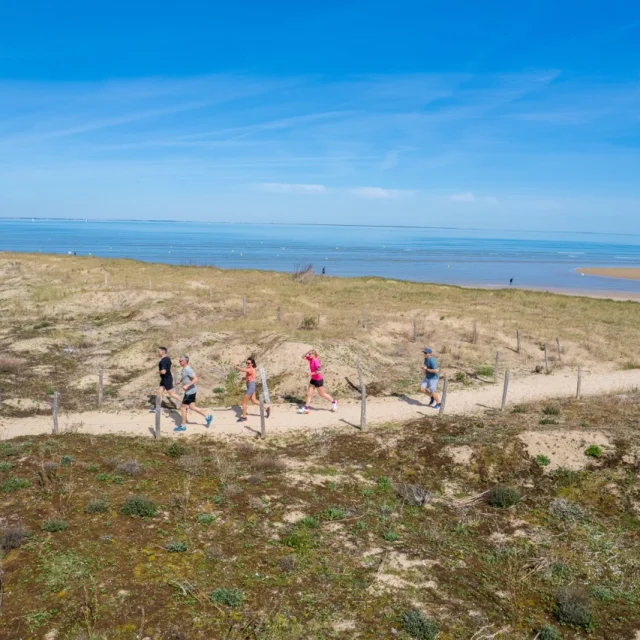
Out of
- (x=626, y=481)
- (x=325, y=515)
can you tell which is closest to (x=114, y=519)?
(x=325, y=515)

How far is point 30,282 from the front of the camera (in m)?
49.5

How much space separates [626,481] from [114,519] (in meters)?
12.9

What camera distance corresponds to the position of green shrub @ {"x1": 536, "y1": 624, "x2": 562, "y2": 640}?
8.09m

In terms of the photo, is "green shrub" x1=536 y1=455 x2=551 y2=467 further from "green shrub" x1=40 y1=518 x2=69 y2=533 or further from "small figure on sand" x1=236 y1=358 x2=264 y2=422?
"green shrub" x1=40 y1=518 x2=69 y2=533

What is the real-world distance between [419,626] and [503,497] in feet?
17.6

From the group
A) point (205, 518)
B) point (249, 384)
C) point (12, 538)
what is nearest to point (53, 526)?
point (12, 538)

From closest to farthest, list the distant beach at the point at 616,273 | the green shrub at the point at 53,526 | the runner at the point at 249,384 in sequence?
the green shrub at the point at 53,526
the runner at the point at 249,384
the distant beach at the point at 616,273

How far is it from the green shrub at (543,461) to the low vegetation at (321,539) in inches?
6.6

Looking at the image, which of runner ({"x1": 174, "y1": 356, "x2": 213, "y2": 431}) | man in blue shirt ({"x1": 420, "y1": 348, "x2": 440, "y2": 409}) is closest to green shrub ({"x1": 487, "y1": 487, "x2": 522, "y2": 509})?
man in blue shirt ({"x1": 420, "y1": 348, "x2": 440, "y2": 409})

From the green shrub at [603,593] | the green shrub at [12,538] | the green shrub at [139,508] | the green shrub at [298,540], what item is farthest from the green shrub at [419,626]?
the green shrub at [12,538]

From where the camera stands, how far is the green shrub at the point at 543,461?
14141 millimetres

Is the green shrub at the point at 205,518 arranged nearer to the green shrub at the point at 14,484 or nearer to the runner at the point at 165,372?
the green shrub at the point at 14,484

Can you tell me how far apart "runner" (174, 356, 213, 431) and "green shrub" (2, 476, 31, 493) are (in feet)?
17.3

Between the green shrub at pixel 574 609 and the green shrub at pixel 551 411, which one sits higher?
the green shrub at pixel 551 411
